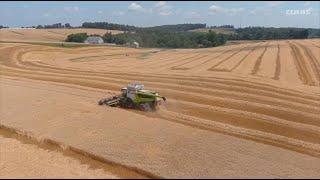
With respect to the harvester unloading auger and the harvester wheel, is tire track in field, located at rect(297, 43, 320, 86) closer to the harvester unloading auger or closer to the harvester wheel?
the harvester unloading auger

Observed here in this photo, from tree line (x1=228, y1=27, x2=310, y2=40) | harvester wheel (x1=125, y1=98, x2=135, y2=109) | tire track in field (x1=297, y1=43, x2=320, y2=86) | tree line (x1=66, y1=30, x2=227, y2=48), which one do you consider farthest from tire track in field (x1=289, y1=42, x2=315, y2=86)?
tree line (x1=228, y1=27, x2=310, y2=40)

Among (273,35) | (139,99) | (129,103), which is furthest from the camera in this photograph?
(273,35)

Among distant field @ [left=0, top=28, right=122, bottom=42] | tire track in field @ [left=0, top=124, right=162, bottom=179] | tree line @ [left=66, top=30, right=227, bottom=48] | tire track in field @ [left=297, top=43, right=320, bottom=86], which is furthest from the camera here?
tree line @ [left=66, top=30, right=227, bottom=48]

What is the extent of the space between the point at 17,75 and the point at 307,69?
110 feet

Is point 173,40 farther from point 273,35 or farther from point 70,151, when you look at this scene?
point 70,151

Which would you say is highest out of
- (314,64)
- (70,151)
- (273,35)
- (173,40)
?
(273,35)

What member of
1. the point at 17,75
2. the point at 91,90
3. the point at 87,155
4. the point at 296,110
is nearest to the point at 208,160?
the point at 87,155

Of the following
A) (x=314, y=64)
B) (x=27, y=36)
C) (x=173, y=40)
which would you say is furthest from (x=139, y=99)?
(x=173, y=40)

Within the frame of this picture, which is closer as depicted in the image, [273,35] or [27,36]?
[27,36]

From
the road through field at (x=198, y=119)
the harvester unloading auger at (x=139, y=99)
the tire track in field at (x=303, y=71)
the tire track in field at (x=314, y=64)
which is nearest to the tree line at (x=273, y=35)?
the tire track in field at (x=314, y=64)

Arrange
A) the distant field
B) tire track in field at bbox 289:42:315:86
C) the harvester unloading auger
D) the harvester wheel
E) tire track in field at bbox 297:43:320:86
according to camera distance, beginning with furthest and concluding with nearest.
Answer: the distant field
tire track in field at bbox 297:43:320:86
tire track in field at bbox 289:42:315:86
the harvester wheel
the harvester unloading auger

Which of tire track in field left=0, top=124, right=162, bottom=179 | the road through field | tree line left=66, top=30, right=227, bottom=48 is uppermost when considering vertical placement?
tree line left=66, top=30, right=227, bottom=48

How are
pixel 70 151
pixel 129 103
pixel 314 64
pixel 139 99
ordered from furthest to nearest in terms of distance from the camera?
pixel 314 64, pixel 129 103, pixel 139 99, pixel 70 151

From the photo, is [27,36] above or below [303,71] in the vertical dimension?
above
